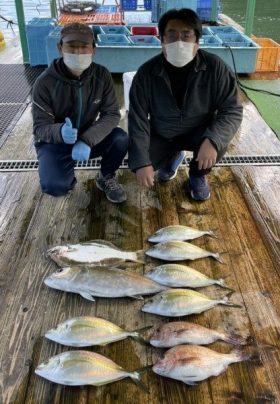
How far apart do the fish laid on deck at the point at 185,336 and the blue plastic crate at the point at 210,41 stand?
166 inches

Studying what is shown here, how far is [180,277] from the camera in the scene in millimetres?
1986

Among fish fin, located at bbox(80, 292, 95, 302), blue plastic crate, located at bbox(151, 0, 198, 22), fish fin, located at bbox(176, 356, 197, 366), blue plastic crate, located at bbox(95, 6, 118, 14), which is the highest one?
blue plastic crate, located at bbox(151, 0, 198, 22)

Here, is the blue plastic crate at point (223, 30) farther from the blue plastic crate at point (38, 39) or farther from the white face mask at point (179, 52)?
the white face mask at point (179, 52)

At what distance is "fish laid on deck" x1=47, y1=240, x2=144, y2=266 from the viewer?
2.13m

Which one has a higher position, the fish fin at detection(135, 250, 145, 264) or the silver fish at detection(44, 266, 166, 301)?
the silver fish at detection(44, 266, 166, 301)

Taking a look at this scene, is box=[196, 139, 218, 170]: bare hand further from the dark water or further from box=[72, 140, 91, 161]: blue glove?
the dark water

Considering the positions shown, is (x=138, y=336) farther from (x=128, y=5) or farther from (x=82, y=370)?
(x=128, y=5)

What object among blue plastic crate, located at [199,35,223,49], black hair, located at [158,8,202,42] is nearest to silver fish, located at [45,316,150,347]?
black hair, located at [158,8,202,42]

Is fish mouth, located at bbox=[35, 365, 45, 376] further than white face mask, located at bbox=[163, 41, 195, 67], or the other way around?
white face mask, located at bbox=[163, 41, 195, 67]

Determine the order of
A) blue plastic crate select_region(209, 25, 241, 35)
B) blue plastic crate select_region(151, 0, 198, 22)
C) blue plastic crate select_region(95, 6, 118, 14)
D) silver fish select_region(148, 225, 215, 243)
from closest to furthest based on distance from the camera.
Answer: silver fish select_region(148, 225, 215, 243)
blue plastic crate select_region(209, 25, 241, 35)
blue plastic crate select_region(151, 0, 198, 22)
blue plastic crate select_region(95, 6, 118, 14)

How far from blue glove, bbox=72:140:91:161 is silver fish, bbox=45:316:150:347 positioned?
111cm

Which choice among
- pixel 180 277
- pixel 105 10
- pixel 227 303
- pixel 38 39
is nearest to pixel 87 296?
pixel 180 277

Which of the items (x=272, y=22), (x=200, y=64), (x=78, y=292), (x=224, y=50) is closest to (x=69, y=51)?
(x=200, y=64)

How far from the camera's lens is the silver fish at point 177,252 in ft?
7.14
